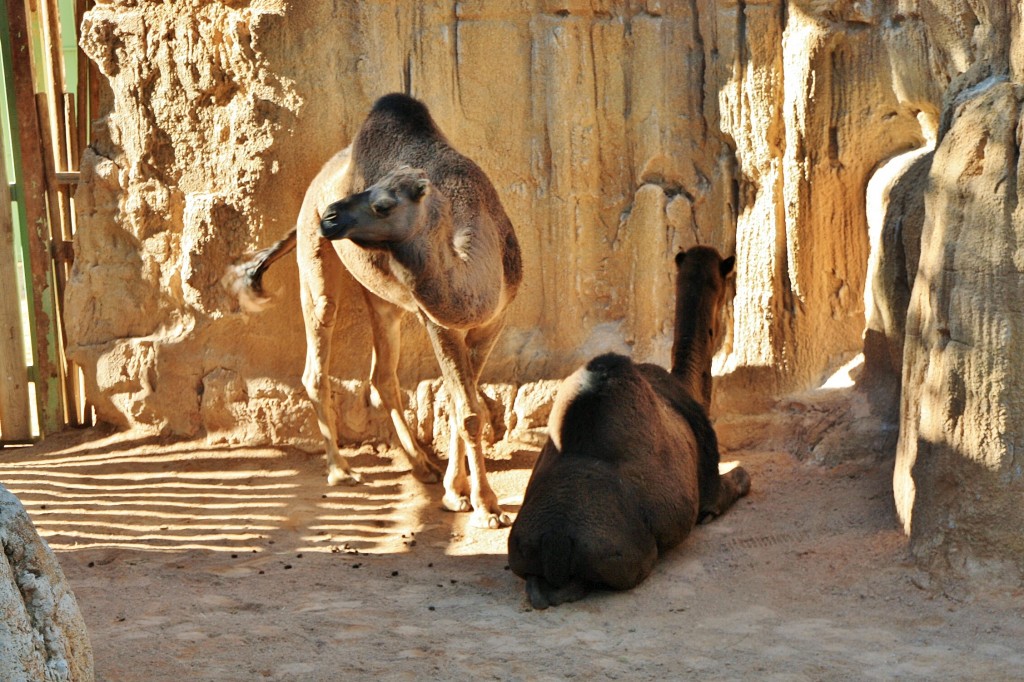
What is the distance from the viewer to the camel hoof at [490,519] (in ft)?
21.9

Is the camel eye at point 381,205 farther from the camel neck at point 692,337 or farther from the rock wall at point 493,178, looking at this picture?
the rock wall at point 493,178

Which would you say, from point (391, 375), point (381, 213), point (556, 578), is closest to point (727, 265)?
point (381, 213)

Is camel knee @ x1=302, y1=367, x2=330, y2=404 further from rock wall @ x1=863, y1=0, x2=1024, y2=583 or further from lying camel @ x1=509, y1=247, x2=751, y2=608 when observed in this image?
rock wall @ x1=863, y1=0, x2=1024, y2=583

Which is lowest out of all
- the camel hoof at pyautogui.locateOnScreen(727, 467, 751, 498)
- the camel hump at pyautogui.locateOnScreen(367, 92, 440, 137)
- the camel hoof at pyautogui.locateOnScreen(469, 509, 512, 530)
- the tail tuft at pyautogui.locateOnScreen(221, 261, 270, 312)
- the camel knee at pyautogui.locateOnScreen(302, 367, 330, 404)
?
the camel hoof at pyautogui.locateOnScreen(469, 509, 512, 530)

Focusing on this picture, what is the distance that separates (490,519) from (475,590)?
1.13 meters

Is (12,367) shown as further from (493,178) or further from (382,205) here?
(382,205)

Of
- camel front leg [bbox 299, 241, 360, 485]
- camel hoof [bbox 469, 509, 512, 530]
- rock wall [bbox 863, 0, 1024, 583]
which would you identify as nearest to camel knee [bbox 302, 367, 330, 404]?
camel front leg [bbox 299, 241, 360, 485]

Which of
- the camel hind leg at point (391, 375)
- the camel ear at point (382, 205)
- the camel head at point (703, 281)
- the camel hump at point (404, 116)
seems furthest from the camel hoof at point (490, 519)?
the camel hump at point (404, 116)

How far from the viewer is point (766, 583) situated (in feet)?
17.3

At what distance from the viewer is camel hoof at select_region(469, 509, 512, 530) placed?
666 cm

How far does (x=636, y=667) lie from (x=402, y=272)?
8.04 ft

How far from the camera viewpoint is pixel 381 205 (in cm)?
574

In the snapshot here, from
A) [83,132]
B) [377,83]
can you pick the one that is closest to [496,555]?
[377,83]

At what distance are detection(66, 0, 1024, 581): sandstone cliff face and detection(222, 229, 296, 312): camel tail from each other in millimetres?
398
